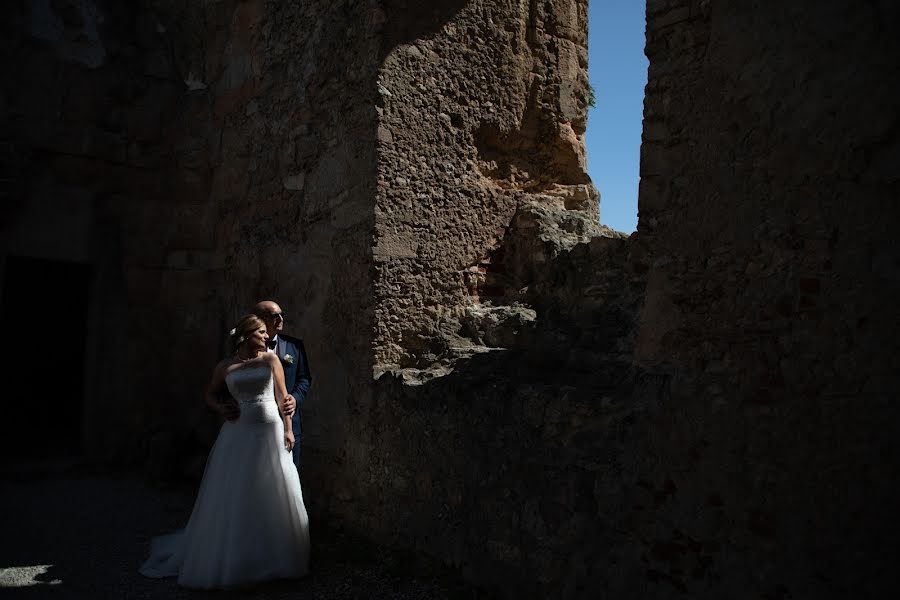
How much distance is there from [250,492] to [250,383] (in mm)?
548

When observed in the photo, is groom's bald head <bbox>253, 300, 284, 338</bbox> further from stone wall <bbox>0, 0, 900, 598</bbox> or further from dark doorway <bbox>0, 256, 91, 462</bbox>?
dark doorway <bbox>0, 256, 91, 462</bbox>

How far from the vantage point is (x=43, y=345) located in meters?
8.25

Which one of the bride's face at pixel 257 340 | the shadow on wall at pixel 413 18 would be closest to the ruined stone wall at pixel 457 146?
the shadow on wall at pixel 413 18

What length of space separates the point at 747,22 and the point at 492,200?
221cm

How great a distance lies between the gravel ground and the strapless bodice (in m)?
0.95

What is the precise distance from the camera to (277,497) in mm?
3799

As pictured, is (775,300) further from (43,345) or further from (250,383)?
(43,345)

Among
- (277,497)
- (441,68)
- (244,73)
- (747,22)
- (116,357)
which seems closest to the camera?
(747,22)

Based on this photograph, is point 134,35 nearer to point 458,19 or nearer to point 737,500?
point 458,19

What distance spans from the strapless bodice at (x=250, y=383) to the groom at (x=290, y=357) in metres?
0.16

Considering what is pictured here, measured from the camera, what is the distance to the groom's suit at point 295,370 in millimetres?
4004

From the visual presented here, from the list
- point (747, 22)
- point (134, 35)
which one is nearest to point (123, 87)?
point (134, 35)

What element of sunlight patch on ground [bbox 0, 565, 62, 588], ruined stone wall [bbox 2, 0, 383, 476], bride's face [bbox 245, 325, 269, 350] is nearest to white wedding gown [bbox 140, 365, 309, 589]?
bride's face [bbox 245, 325, 269, 350]

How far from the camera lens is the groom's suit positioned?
4004mm
